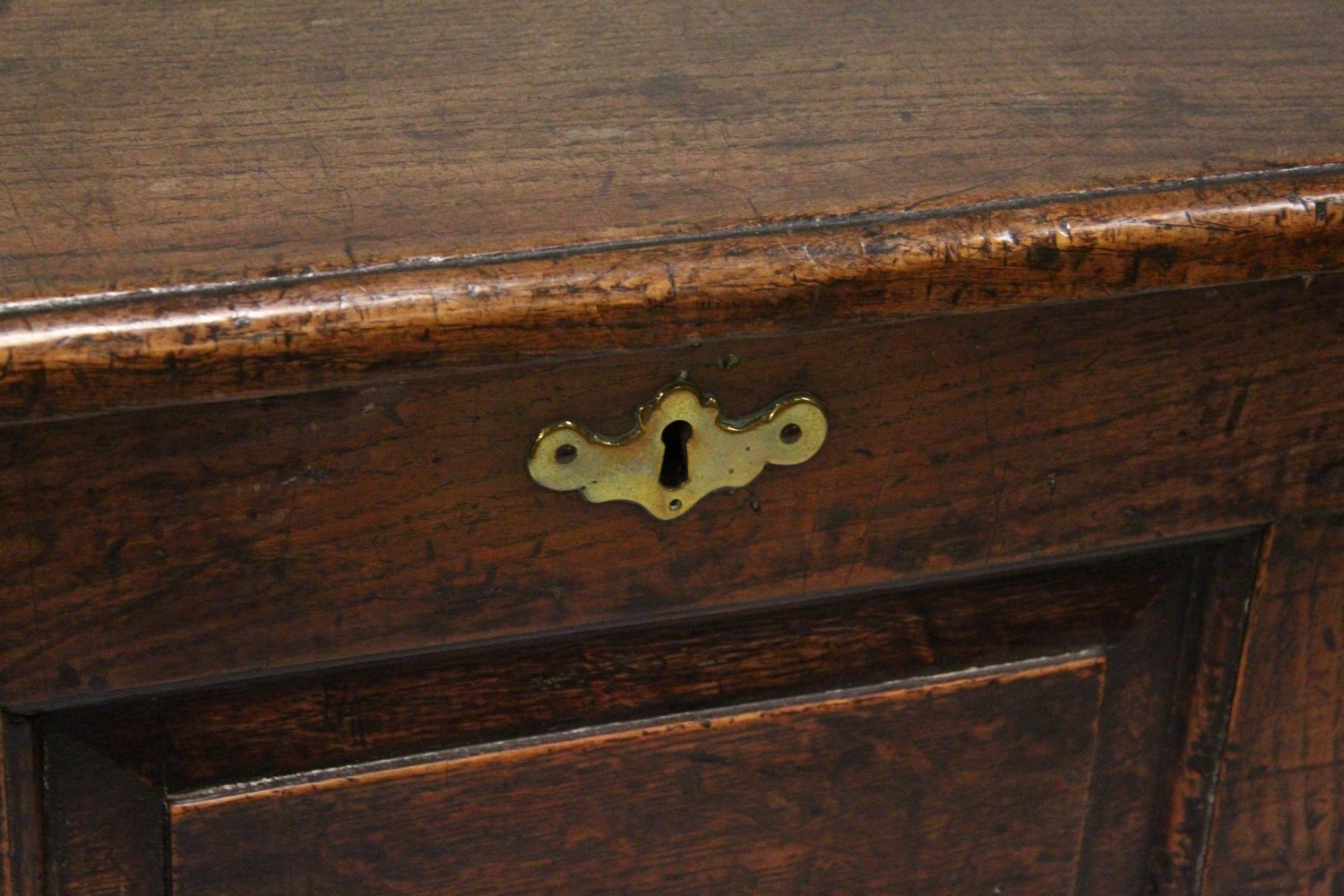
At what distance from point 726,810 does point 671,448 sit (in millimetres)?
197

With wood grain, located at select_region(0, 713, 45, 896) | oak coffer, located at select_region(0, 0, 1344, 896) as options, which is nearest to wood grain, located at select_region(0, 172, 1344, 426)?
oak coffer, located at select_region(0, 0, 1344, 896)

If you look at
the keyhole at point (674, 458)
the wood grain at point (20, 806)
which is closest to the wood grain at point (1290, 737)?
the keyhole at point (674, 458)

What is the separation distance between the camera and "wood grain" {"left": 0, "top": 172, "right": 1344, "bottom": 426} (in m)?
0.60

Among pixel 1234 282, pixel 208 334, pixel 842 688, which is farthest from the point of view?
pixel 842 688

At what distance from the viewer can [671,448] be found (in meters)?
0.72

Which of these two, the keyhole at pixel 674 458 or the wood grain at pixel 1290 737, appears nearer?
the keyhole at pixel 674 458

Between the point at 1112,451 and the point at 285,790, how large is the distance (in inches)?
15.7

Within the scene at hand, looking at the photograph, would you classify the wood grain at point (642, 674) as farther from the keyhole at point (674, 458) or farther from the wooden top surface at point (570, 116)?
the wooden top surface at point (570, 116)

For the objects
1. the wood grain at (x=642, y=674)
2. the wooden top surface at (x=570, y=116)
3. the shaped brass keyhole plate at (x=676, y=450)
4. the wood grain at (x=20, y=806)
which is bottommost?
the wood grain at (x=20, y=806)

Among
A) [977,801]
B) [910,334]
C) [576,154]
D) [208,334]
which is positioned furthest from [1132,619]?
[208,334]

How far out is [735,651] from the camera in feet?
2.62

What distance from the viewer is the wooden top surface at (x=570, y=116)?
2.18 ft

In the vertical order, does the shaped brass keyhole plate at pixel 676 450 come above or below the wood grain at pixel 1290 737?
above

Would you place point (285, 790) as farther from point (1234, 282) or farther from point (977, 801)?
point (1234, 282)
